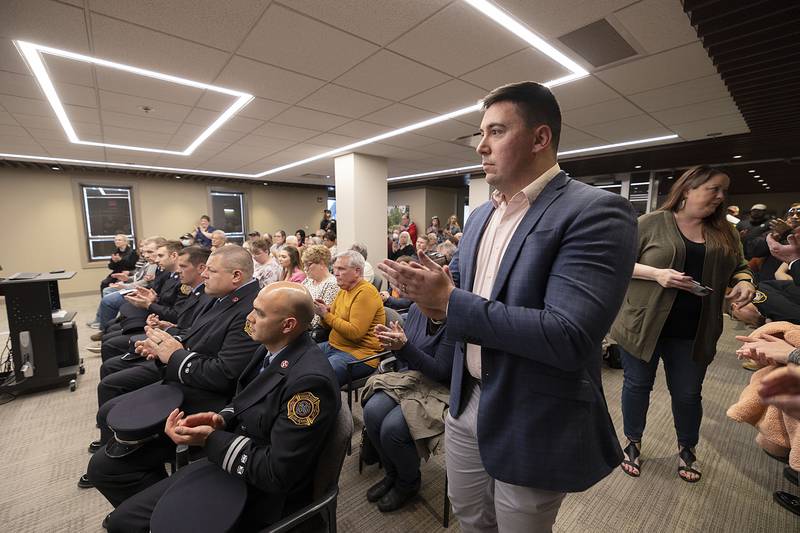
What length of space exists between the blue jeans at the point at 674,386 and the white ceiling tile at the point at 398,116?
10.3 feet

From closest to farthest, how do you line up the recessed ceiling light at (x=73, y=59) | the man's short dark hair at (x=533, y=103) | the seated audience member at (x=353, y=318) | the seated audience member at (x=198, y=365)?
the man's short dark hair at (x=533, y=103) < the seated audience member at (x=198, y=365) < the seated audience member at (x=353, y=318) < the recessed ceiling light at (x=73, y=59)

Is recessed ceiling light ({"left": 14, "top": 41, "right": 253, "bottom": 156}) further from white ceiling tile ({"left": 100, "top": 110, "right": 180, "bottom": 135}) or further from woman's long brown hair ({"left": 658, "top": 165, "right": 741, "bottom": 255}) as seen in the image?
woman's long brown hair ({"left": 658, "top": 165, "right": 741, "bottom": 255})

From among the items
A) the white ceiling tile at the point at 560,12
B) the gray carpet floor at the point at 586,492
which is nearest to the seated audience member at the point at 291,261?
the gray carpet floor at the point at 586,492

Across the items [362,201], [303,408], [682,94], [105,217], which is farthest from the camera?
[105,217]

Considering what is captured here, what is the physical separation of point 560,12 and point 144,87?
137 inches

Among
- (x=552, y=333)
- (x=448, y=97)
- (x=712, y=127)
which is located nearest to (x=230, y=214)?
(x=448, y=97)

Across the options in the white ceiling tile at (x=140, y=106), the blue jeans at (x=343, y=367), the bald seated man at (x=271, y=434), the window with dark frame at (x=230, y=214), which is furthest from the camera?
the window with dark frame at (x=230, y=214)

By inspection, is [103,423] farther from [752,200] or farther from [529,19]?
[752,200]

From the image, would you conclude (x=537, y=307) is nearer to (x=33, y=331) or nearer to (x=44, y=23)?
(x=44, y=23)

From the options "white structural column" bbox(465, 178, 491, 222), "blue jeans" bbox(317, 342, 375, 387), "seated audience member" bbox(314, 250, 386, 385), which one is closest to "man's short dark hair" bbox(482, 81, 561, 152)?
"seated audience member" bbox(314, 250, 386, 385)

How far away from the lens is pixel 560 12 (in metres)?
2.02

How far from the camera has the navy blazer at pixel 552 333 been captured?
691 mm

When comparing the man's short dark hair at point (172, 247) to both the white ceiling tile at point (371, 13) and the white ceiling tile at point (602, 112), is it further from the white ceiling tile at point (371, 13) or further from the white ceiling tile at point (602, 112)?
the white ceiling tile at point (602, 112)

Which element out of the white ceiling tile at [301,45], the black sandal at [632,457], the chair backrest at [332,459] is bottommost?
the black sandal at [632,457]
